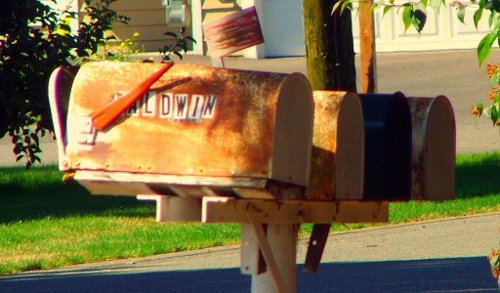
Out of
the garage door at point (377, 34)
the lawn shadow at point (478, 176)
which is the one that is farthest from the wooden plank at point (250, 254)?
the garage door at point (377, 34)

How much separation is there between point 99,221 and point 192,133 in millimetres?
5638

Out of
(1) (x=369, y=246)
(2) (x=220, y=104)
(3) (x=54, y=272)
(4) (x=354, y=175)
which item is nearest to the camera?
(2) (x=220, y=104)

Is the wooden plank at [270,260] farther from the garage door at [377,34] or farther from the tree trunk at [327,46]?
the garage door at [377,34]

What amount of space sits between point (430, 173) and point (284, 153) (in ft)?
2.35

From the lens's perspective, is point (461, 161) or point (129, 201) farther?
point (461, 161)

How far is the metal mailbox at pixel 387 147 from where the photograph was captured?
9.84 feet

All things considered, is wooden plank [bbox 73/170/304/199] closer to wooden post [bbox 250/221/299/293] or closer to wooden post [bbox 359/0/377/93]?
wooden post [bbox 250/221/299/293]

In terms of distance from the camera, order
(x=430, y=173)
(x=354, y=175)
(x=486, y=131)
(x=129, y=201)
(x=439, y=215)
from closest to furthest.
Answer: (x=354, y=175) → (x=430, y=173) → (x=439, y=215) → (x=129, y=201) → (x=486, y=131)

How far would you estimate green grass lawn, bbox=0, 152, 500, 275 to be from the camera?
703 centimetres

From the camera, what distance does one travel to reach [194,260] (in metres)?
6.79

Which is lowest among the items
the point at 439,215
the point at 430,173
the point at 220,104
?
the point at 439,215

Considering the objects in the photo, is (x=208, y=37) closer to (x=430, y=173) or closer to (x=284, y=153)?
→ (x=284, y=153)

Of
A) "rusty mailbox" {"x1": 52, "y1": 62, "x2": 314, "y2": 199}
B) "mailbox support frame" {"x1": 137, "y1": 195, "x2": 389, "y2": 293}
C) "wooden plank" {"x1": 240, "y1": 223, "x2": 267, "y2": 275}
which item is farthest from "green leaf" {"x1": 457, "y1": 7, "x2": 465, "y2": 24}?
"wooden plank" {"x1": 240, "y1": 223, "x2": 267, "y2": 275}

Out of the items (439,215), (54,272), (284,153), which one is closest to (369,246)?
(439,215)
